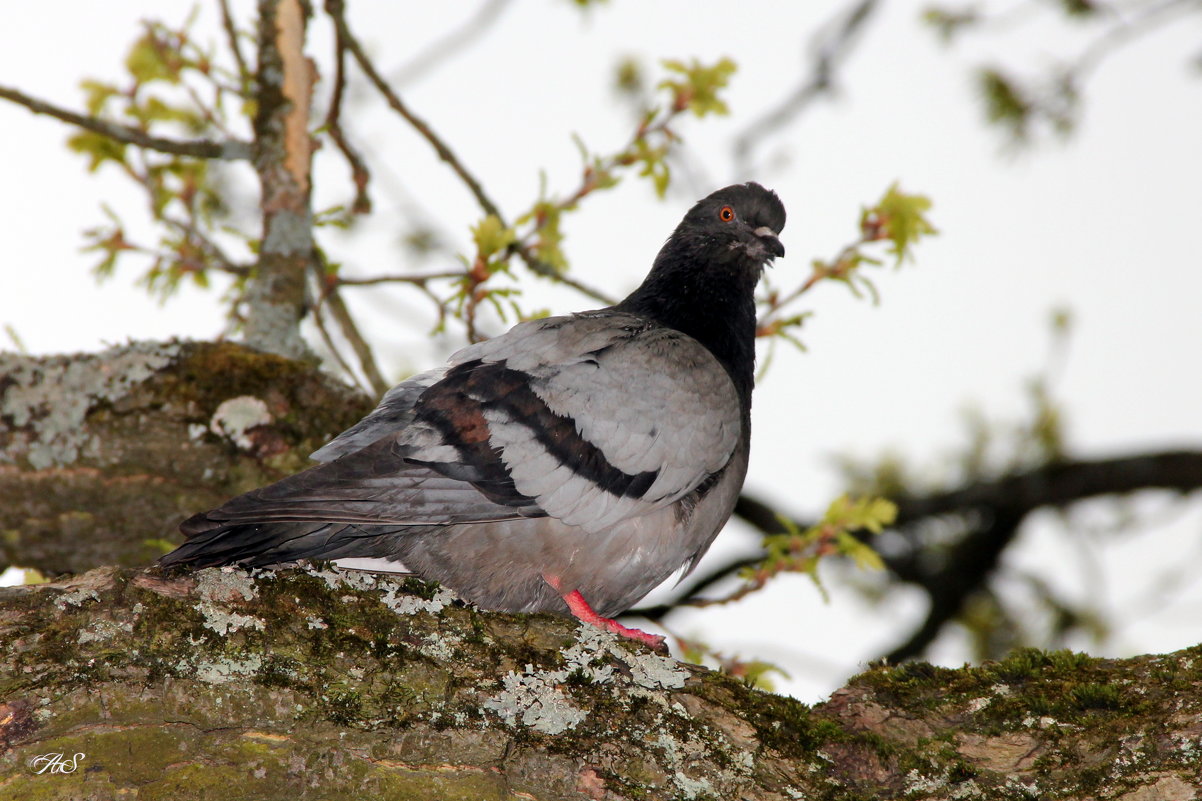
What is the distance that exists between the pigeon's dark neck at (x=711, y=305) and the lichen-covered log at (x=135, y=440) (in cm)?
189

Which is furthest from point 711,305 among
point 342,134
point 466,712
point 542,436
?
point 466,712

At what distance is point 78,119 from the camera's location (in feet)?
19.4

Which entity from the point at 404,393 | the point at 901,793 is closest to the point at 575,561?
the point at 404,393

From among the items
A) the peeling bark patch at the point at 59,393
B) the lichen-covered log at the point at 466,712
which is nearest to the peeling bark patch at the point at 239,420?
the peeling bark patch at the point at 59,393

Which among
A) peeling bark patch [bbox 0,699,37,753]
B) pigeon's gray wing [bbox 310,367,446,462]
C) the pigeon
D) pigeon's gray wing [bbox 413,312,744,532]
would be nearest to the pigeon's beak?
the pigeon

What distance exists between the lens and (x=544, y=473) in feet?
15.5

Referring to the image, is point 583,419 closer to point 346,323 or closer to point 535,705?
point 535,705

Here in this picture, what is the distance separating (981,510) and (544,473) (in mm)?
5414

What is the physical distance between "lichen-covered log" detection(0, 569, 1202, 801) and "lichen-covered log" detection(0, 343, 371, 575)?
211cm

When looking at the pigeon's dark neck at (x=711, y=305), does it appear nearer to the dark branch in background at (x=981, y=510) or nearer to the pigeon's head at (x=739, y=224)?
the pigeon's head at (x=739, y=224)

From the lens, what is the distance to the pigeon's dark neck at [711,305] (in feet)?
19.8

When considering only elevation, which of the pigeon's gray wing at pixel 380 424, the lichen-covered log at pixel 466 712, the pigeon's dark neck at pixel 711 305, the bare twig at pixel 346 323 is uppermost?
the pigeon's dark neck at pixel 711 305

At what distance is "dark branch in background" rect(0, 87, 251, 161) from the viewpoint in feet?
19.1

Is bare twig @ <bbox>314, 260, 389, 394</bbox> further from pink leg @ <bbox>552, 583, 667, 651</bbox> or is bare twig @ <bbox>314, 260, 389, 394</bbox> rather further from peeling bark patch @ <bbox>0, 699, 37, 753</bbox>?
peeling bark patch @ <bbox>0, 699, 37, 753</bbox>
